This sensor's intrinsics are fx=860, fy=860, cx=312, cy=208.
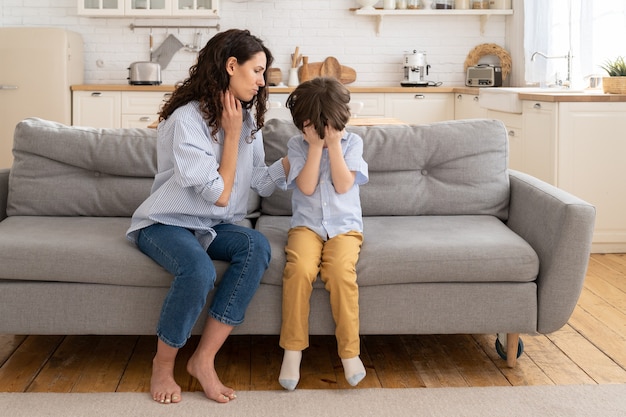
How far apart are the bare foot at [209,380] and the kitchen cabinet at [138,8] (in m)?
4.91

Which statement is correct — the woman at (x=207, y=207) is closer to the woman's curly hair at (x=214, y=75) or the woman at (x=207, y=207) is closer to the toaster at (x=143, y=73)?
the woman's curly hair at (x=214, y=75)

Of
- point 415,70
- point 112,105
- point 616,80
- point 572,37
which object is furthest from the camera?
point 415,70

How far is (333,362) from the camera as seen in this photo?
2.86 m

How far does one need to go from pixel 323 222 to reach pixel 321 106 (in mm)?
370

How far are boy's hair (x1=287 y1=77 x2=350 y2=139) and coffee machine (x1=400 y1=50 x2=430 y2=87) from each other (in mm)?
4453

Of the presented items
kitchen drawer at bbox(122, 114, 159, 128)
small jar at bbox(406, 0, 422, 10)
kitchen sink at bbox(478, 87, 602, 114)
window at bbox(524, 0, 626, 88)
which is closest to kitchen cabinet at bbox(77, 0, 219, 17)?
kitchen drawer at bbox(122, 114, 159, 128)

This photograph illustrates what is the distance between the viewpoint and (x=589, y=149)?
4637 mm

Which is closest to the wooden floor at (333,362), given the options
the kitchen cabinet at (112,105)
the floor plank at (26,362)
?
the floor plank at (26,362)

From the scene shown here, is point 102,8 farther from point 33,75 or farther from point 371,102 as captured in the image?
point 371,102

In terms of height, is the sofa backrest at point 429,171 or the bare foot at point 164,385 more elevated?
the sofa backrest at point 429,171

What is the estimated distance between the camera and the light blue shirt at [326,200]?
2.76m

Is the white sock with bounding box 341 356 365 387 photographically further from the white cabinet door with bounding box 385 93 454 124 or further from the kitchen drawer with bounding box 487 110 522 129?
the white cabinet door with bounding box 385 93 454 124

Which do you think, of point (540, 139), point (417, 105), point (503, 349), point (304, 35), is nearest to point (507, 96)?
point (540, 139)

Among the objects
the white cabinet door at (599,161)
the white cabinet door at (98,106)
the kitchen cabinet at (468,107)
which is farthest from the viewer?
the white cabinet door at (98,106)
